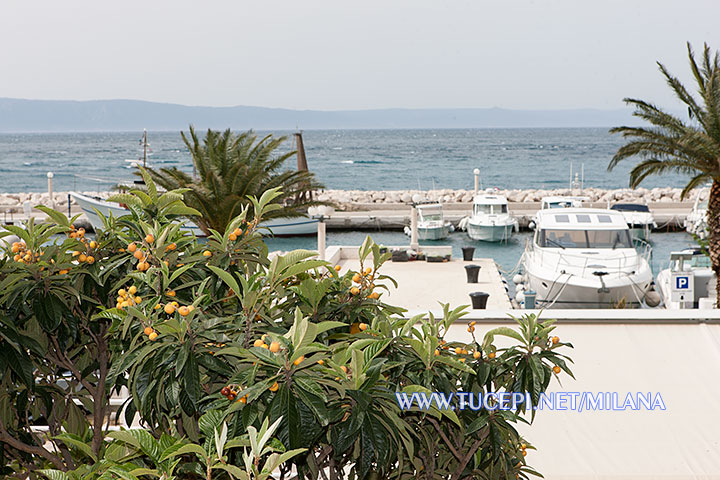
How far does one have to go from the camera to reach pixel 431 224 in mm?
33469

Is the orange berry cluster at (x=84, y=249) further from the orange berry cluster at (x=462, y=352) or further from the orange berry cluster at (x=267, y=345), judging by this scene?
the orange berry cluster at (x=462, y=352)

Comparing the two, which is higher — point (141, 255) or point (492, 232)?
point (141, 255)

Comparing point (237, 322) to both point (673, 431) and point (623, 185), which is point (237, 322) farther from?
point (623, 185)

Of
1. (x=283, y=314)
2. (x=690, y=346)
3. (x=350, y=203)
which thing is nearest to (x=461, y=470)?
(x=283, y=314)

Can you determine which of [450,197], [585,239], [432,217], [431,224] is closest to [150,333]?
[585,239]

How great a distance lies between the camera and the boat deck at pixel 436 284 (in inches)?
599

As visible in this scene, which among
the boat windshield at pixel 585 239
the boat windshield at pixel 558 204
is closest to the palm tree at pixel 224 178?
the boat windshield at pixel 585 239

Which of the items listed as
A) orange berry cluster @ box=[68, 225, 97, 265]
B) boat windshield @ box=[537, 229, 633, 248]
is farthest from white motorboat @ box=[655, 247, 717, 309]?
orange berry cluster @ box=[68, 225, 97, 265]

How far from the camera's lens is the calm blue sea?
89938 millimetres

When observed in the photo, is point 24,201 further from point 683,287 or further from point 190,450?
point 190,450

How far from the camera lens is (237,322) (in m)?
2.31

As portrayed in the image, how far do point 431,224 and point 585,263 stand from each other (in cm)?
1621

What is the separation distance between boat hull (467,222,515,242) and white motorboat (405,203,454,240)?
1546mm

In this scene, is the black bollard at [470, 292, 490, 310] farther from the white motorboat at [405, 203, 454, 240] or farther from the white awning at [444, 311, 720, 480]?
the white motorboat at [405, 203, 454, 240]
